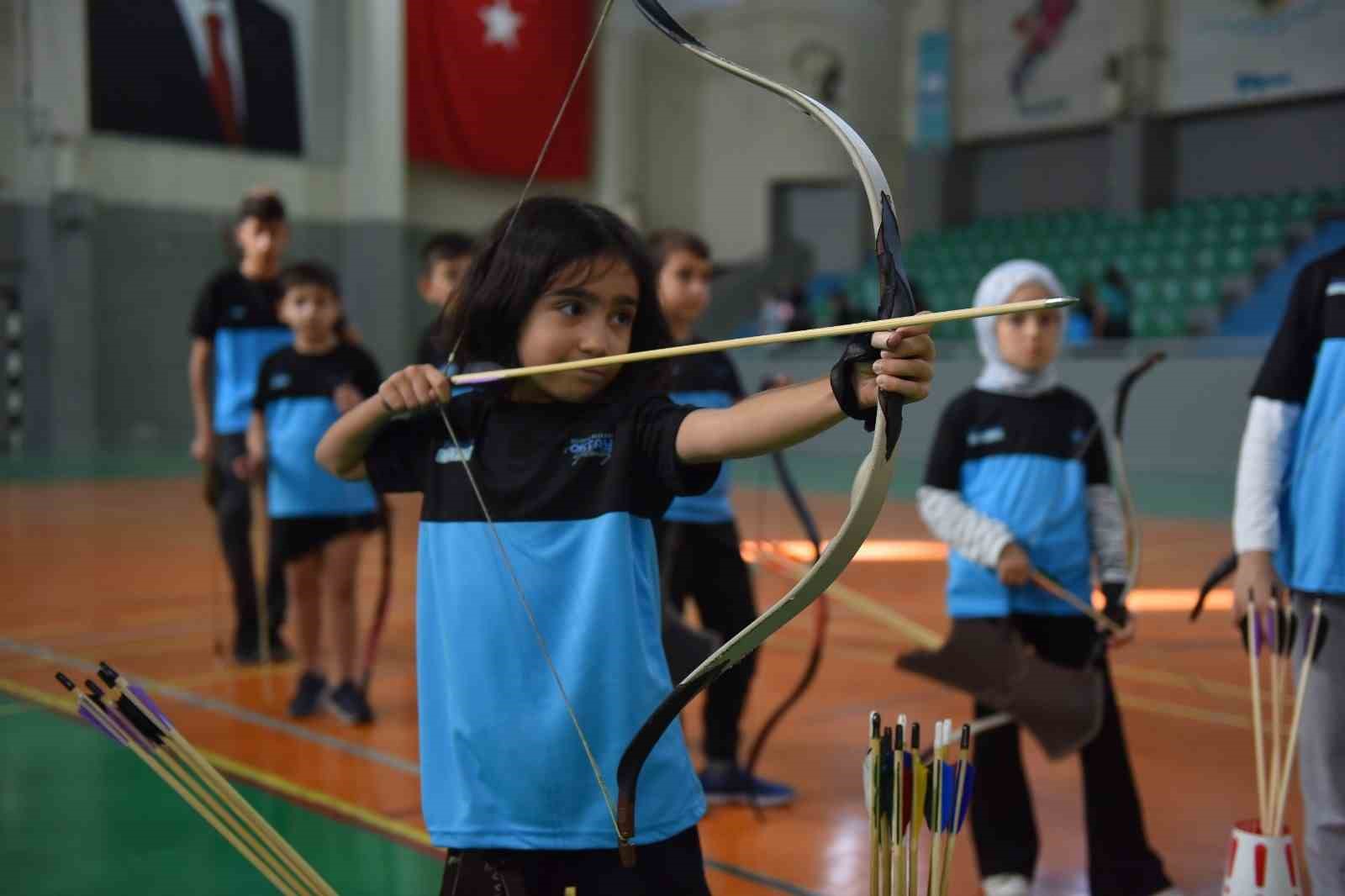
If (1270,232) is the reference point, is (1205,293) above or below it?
below

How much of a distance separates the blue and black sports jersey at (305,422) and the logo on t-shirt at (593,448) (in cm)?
237

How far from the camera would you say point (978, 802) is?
7.97 ft

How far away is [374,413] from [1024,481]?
51.4 inches

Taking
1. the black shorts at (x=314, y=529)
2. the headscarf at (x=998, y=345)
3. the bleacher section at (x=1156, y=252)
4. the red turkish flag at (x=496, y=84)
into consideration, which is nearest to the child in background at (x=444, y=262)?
the black shorts at (x=314, y=529)

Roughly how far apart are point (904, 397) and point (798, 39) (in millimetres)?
16431

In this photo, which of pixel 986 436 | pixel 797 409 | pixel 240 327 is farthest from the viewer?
pixel 240 327

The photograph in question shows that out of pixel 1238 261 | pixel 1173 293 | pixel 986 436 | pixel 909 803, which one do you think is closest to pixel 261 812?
pixel 986 436

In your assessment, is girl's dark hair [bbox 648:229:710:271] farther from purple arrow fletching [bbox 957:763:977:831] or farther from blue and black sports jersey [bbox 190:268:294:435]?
purple arrow fletching [bbox 957:763:977:831]

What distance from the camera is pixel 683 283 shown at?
305 centimetres

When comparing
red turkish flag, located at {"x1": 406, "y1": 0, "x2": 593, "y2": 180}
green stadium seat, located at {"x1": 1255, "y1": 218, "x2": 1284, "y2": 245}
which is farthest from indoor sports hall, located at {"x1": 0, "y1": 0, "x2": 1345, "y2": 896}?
red turkish flag, located at {"x1": 406, "y1": 0, "x2": 593, "y2": 180}

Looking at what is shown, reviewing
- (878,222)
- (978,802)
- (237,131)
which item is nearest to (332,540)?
(978,802)

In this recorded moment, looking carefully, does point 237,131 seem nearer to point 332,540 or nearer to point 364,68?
point 364,68

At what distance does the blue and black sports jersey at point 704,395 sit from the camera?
10.0ft

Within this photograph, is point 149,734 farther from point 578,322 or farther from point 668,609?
point 668,609
